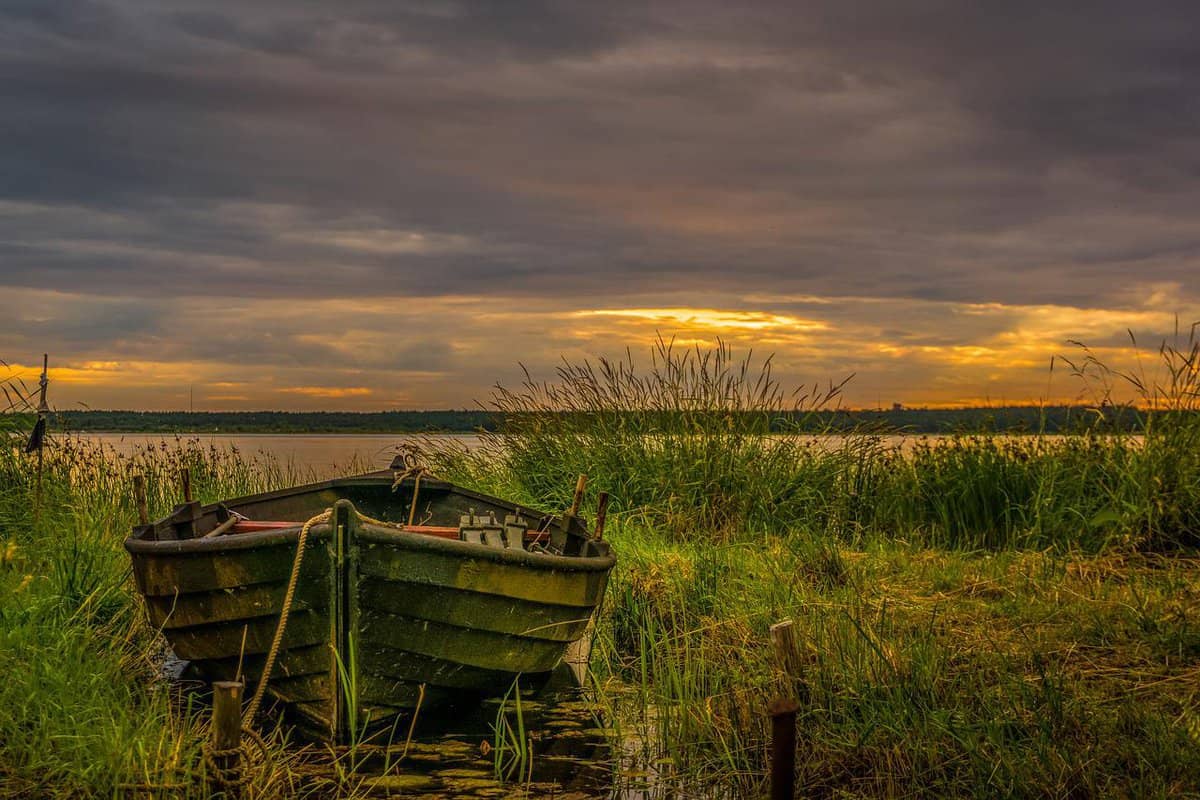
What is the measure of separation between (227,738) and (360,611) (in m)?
1.43

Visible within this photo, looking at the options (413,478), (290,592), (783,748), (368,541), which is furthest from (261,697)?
(783,748)

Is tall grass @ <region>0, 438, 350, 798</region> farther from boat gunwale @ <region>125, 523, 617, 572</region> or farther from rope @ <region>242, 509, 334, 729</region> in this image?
boat gunwale @ <region>125, 523, 617, 572</region>

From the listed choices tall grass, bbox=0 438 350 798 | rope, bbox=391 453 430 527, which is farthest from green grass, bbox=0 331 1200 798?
rope, bbox=391 453 430 527

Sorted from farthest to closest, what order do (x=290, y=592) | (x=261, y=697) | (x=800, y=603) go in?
1. (x=800, y=603)
2. (x=261, y=697)
3. (x=290, y=592)

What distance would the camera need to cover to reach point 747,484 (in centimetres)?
1280

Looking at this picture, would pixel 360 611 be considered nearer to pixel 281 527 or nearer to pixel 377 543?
pixel 377 543

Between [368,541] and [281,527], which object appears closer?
[368,541]

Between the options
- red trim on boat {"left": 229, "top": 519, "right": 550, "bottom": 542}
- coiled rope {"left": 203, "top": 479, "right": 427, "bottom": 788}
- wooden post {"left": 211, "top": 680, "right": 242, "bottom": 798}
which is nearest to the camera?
wooden post {"left": 211, "top": 680, "right": 242, "bottom": 798}

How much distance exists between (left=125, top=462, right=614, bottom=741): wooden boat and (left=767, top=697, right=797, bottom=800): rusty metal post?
2.60 meters

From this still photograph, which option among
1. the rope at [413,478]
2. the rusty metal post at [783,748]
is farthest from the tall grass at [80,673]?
the rusty metal post at [783,748]

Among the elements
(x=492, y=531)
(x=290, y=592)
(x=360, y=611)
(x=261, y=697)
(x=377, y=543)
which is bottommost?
(x=261, y=697)

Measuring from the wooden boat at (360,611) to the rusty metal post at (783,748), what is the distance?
2.60 metres

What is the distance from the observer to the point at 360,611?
6.11 m

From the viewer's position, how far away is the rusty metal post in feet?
13.3
